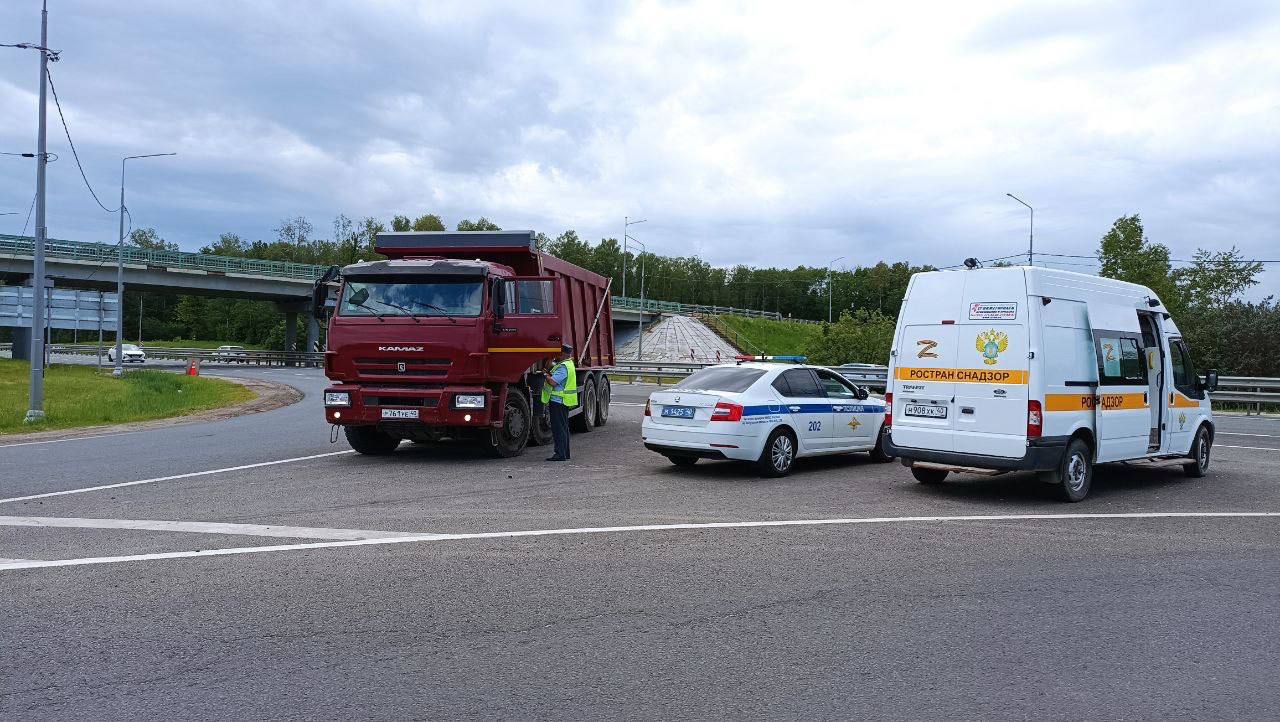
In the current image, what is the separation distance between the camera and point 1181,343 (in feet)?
40.7

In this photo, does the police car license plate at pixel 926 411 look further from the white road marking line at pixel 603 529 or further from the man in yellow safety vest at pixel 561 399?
the man in yellow safety vest at pixel 561 399

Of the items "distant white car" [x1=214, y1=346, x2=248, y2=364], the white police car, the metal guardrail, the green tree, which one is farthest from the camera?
"distant white car" [x1=214, y1=346, x2=248, y2=364]

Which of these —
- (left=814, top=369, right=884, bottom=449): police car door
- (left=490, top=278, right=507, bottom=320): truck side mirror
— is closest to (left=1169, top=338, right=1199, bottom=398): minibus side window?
(left=814, top=369, right=884, bottom=449): police car door

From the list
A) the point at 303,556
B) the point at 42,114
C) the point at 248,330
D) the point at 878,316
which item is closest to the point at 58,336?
the point at 248,330

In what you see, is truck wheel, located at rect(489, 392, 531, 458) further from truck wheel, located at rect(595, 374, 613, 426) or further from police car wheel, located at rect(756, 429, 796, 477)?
truck wheel, located at rect(595, 374, 613, 426)

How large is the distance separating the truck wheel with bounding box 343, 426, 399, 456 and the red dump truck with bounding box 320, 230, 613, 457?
0.05ft

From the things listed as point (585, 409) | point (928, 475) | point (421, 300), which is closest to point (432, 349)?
point (421, 300)

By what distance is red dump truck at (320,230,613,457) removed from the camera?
499 inches

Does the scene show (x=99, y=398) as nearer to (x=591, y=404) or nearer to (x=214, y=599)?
(x=591, y=404)

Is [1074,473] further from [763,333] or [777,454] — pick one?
[763,333]

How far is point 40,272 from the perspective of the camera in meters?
20.0

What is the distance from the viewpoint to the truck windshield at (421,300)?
12.9 meters

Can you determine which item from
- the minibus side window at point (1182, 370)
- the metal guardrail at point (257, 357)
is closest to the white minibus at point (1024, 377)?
the minibus side window at point (1182, 370)

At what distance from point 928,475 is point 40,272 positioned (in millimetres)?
18076
